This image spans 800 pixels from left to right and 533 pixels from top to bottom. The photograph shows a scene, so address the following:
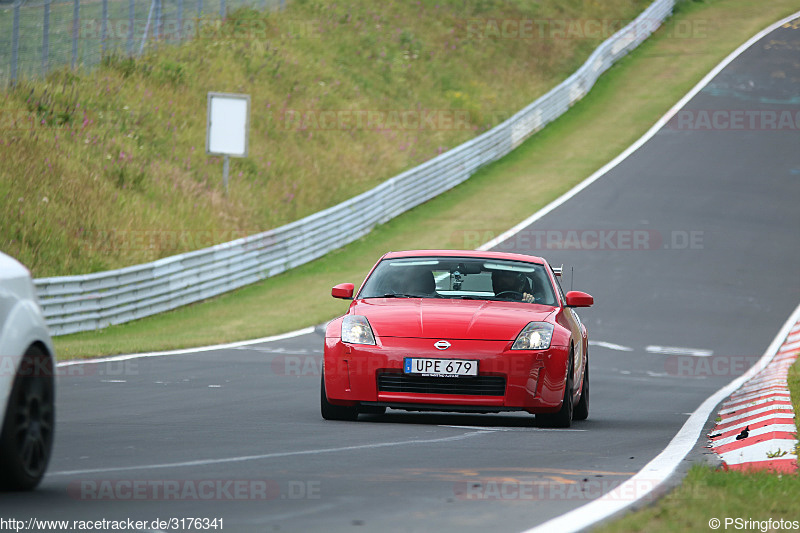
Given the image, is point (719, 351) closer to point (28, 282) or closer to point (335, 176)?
point (28, 282)

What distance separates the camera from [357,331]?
33.3 feet

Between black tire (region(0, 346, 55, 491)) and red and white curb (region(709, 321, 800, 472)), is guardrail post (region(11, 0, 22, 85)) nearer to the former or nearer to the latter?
red and white curb (region(709, 321, 800, 472))

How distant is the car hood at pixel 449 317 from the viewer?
991 cm

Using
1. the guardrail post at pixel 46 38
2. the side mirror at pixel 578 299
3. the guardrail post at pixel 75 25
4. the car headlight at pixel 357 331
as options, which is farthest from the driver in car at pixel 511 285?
the guardrail post at pixel 75 25

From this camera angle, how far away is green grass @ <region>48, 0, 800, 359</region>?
2145cm

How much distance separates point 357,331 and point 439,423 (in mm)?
1003

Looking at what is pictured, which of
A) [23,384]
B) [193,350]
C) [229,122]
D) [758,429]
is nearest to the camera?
[23,384]

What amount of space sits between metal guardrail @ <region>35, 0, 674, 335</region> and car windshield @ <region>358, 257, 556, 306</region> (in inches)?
351

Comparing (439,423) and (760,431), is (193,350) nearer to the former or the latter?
(439,423)

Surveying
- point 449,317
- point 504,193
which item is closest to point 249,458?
point 449,317

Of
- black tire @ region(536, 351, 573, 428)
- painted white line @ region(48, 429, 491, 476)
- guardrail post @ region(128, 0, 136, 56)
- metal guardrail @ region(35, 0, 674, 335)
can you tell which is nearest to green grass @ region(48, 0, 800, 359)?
metal guardrail @ region(35, 0, 674, 335)

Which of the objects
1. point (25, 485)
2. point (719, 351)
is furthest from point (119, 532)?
point (719, 351)

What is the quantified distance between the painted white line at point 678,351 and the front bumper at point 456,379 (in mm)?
10650

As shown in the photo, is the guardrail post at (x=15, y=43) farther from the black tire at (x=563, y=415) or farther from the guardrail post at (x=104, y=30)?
the black tire at (x=563, y=415)
